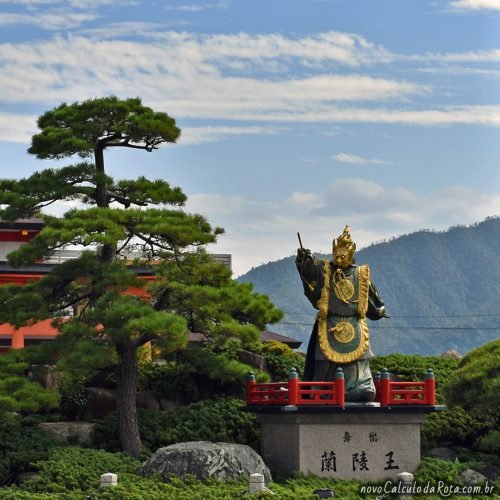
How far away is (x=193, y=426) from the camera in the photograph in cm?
3141

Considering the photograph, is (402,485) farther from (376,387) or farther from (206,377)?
(206,377)

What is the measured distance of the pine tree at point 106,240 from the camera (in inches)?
1199

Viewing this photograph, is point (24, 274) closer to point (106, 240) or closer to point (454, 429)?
point (106, 240)

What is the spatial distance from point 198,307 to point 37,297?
12.5 feet

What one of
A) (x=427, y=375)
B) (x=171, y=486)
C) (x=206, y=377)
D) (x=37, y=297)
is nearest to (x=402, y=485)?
(x=427, y=375)

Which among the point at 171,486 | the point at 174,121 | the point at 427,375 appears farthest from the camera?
the point at 174,121

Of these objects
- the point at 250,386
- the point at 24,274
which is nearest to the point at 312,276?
the point at 250,386

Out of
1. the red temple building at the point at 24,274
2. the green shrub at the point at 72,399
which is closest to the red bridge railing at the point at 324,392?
the green shrub at the point at 72,399

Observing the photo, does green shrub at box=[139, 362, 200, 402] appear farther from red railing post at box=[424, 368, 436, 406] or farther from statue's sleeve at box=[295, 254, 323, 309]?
red railing post at box=[424, 368, 436, 406]

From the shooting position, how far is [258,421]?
3173cm

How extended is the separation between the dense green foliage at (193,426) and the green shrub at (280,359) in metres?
2.56

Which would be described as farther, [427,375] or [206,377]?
[206,377]

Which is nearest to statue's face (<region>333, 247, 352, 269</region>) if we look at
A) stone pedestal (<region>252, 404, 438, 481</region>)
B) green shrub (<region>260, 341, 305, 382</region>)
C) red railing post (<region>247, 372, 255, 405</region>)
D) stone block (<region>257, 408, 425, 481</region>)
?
red railing post (<region>247, 372, 255, 405</region>)

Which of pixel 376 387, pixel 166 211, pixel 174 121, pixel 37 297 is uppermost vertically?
pixel 174 121
